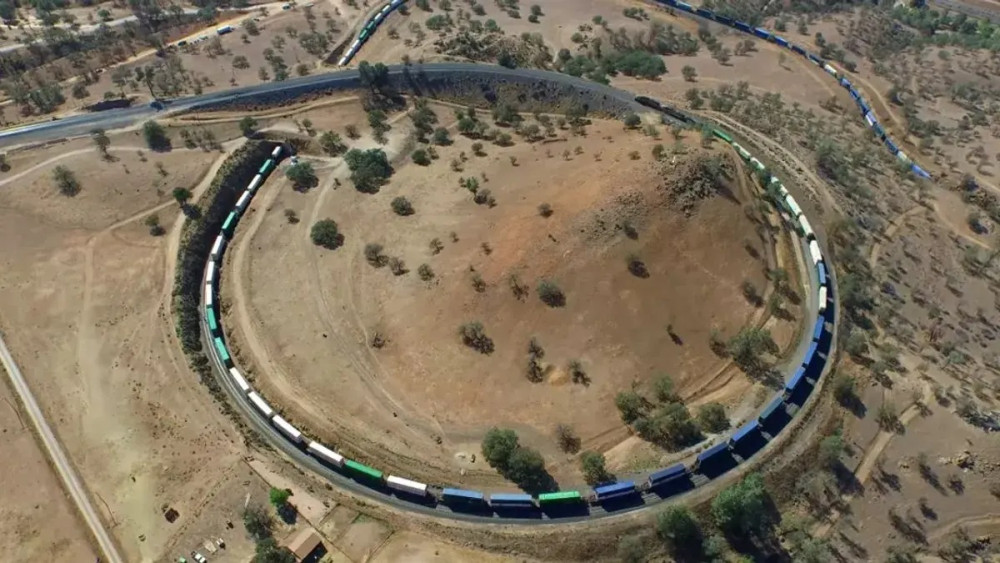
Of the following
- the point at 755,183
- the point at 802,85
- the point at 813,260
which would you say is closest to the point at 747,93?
the point at 802,85

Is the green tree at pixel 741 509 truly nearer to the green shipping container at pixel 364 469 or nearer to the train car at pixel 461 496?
the train car at pixel 461 496

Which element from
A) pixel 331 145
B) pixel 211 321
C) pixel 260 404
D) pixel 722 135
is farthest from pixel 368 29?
pixel 260 404

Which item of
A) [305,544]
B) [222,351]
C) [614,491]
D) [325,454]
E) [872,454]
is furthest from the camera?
[222,351]

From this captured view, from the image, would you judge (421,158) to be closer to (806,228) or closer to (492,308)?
(492,308)

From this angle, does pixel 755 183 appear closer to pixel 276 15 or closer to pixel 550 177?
pixel 550 177

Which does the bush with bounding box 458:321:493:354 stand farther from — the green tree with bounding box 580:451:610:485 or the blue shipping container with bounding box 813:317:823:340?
the blue shipping container with bounding box 813:317:823:340

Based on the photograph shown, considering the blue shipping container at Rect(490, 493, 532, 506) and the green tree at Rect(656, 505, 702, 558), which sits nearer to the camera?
the green tree at Rect(656, 505, 702, 558)

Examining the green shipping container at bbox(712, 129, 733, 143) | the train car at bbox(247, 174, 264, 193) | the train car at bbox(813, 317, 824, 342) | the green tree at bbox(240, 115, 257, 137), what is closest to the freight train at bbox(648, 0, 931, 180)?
the green shipping container at bbox(712, 129, 733, 143)
